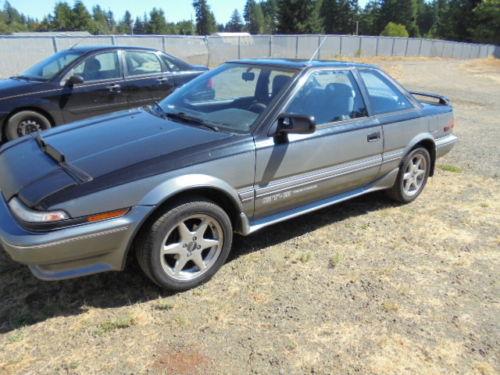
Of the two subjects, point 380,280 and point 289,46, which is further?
point 289,46

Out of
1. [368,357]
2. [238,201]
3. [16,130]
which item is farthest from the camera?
[16,130]

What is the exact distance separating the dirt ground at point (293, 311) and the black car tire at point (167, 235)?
112 mm

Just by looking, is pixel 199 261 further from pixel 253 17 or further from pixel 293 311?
pixel 253 17

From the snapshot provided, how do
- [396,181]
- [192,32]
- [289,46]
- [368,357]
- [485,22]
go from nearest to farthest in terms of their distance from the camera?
[368,357] < [396,181] < [289,46] < [485,22] < [192,32]

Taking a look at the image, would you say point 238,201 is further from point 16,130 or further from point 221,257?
point 16,130

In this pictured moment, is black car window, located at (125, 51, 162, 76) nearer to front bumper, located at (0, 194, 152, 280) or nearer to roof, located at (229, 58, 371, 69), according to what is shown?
roof, located at (229, 58, 371, 69)

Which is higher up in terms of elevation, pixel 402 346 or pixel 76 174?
pixel 76 174

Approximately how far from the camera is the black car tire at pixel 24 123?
6.70 m

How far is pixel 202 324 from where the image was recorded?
3.00 metres

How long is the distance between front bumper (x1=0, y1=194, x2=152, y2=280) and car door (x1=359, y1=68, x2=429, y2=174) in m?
2.68

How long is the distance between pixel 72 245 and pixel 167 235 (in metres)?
0.63

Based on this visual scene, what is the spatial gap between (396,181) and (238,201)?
7.51ft

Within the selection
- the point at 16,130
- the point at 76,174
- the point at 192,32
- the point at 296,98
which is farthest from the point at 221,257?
the point at 192,32

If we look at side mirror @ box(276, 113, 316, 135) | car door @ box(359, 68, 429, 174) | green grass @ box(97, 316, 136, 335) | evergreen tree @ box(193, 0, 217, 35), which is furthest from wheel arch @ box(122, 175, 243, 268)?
evergreen tree @ box(193, 0, 217, 35)
